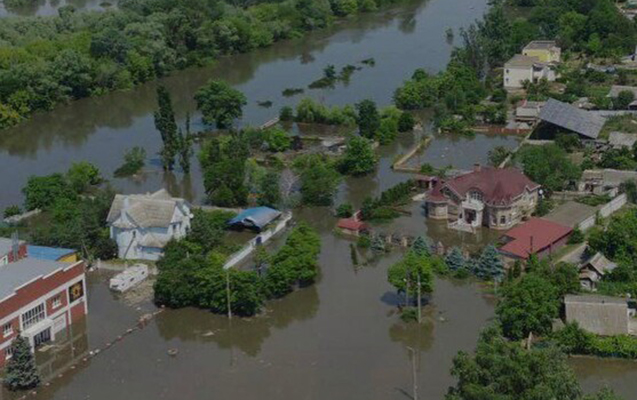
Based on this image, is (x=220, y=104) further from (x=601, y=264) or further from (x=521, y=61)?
(x=601, y=264)

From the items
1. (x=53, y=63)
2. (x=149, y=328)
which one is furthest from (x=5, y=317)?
(x=53, y=63)

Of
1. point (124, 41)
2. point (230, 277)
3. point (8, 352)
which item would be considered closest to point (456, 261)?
point (230, 277)

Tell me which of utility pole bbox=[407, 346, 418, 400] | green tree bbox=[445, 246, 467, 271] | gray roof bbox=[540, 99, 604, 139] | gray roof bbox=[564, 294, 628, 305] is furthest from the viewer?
gray roof bbox=[540, 99, 604, 139]

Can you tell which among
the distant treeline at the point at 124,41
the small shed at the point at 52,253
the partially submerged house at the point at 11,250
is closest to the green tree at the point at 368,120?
the small shed at the point at 52,253

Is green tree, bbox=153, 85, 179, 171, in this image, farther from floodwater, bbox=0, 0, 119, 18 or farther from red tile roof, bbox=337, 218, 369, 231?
floodwater, bbox=0, 0, 119, 18

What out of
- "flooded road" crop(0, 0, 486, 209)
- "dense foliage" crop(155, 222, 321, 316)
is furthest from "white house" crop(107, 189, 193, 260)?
"flooded road" crop(0, 0, 486, 209)

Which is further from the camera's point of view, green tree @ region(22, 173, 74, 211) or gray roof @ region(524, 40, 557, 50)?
gray roof @ region(524, 40, 557, 50)
